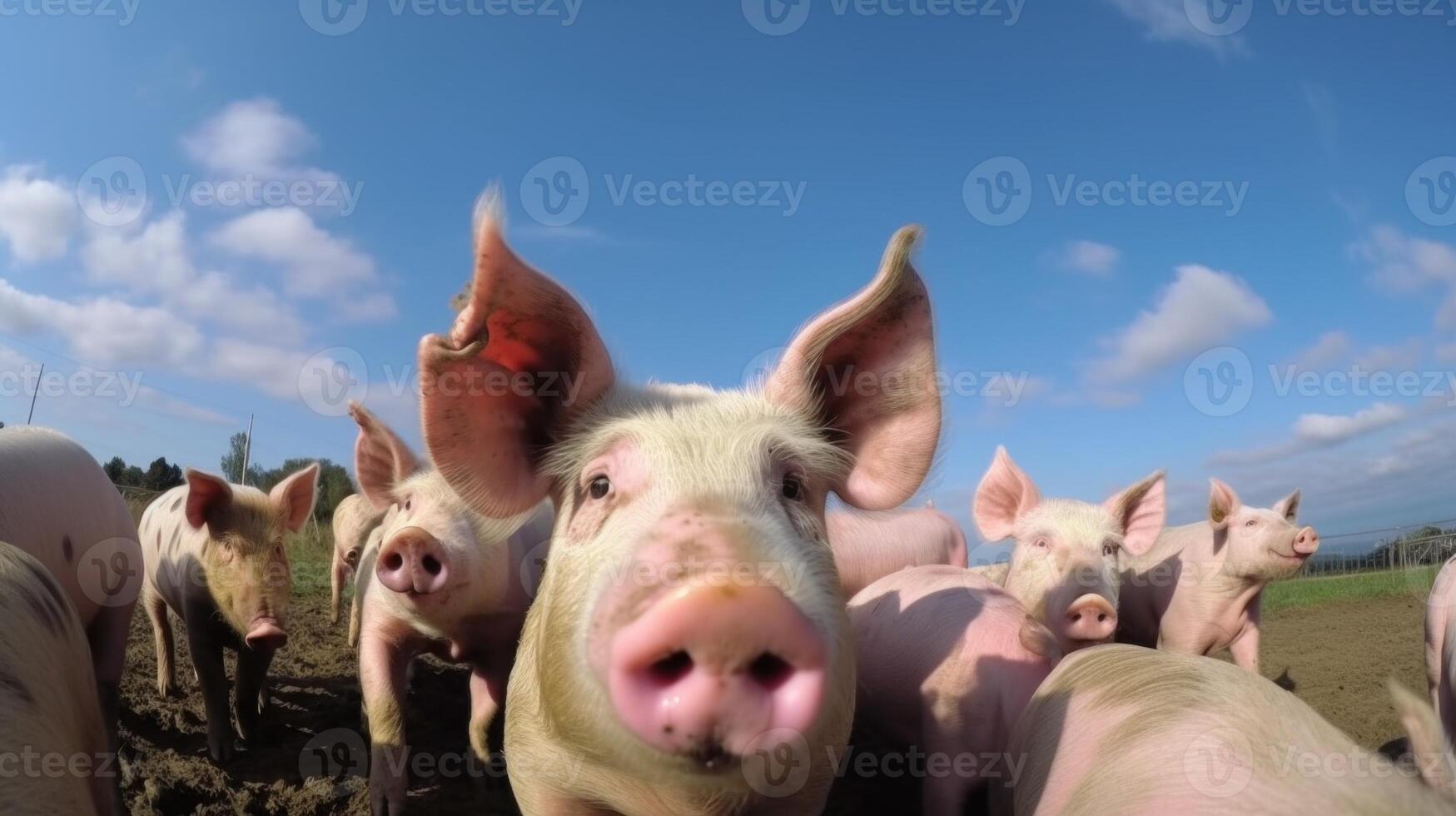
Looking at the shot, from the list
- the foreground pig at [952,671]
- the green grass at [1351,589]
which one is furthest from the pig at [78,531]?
the green grass at [1351,589]

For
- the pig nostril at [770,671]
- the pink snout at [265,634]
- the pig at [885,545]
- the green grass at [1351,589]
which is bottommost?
the green grass at [1351,589]

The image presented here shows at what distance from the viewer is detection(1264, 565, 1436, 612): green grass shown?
1927 cm

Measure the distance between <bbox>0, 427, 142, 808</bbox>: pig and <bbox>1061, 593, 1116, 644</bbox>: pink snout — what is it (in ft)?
17.6

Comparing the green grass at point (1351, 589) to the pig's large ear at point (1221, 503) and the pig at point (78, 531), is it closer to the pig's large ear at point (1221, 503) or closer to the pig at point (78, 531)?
the pig's large ear at point (1221, 503)

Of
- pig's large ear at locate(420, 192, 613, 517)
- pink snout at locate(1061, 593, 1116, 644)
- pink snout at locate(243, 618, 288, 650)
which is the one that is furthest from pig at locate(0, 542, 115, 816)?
pink snout at locate(1061, 593, 1116, 644)

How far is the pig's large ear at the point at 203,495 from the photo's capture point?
5.73 metres

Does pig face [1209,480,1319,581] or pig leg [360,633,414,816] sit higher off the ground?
pig face [1209,480,1319,581]

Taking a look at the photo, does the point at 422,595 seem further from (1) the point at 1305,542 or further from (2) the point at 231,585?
(1) the point at 1305,542

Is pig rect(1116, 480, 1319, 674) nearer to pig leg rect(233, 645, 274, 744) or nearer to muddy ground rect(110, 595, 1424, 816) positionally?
muddy ground rect(110, 595, 1424, 816)

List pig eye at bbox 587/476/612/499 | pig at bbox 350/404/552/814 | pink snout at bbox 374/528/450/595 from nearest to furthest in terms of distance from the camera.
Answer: pig eye at bbox 587/476/612/499 < pink snout at bbox 374/528/450/595 < pig at bbox 350/404/552/814

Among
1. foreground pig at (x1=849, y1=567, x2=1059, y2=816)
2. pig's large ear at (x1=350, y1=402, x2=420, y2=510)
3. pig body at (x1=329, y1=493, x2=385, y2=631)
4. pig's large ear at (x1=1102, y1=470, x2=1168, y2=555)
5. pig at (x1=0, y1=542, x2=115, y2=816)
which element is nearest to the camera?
pig at (x1=0, y1=542, x2=115, y2=816)

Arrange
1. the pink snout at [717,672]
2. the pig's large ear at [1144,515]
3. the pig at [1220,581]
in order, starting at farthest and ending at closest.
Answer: the pig at [1220,581]
the pig's large ear at [1144,515]
the pink snout at [717,672]

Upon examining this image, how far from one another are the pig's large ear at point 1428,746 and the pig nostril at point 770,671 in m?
1.43

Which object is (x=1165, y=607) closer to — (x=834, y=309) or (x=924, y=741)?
(x=924, y=741)
